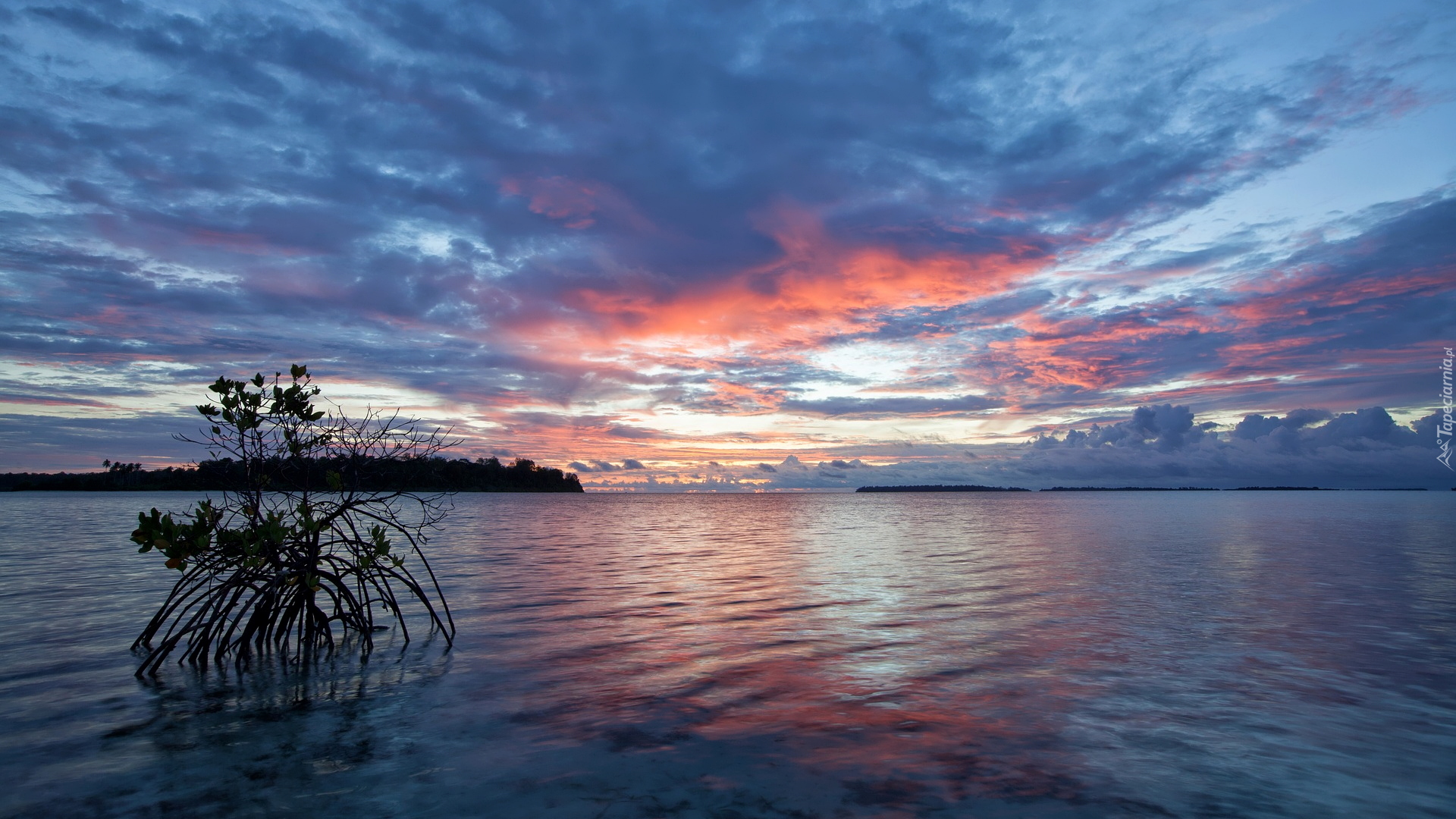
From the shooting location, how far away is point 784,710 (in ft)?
28.0

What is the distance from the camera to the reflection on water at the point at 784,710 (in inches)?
246

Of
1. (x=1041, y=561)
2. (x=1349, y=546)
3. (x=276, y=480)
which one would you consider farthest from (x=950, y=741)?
(x=1349, y=546)

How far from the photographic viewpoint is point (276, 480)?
11.4 m

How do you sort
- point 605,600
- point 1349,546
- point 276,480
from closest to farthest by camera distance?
point 276,480 < point 605,600 < point 1349,546

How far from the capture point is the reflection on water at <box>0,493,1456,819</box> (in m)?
6.25

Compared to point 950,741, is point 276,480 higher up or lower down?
higher up

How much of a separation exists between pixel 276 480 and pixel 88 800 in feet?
19.9

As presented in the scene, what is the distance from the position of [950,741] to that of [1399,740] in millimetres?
5028

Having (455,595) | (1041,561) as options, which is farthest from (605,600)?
(1041,561)

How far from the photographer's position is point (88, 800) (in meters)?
6.09

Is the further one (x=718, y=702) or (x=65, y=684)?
(x=65, y=684)

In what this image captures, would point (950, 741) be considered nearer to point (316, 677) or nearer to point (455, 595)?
point (316, 677)

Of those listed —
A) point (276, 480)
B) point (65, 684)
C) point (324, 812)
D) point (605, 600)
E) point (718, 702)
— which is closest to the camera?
point (324, 812)

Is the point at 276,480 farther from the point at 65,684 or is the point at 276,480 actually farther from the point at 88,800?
the point at 88,800
